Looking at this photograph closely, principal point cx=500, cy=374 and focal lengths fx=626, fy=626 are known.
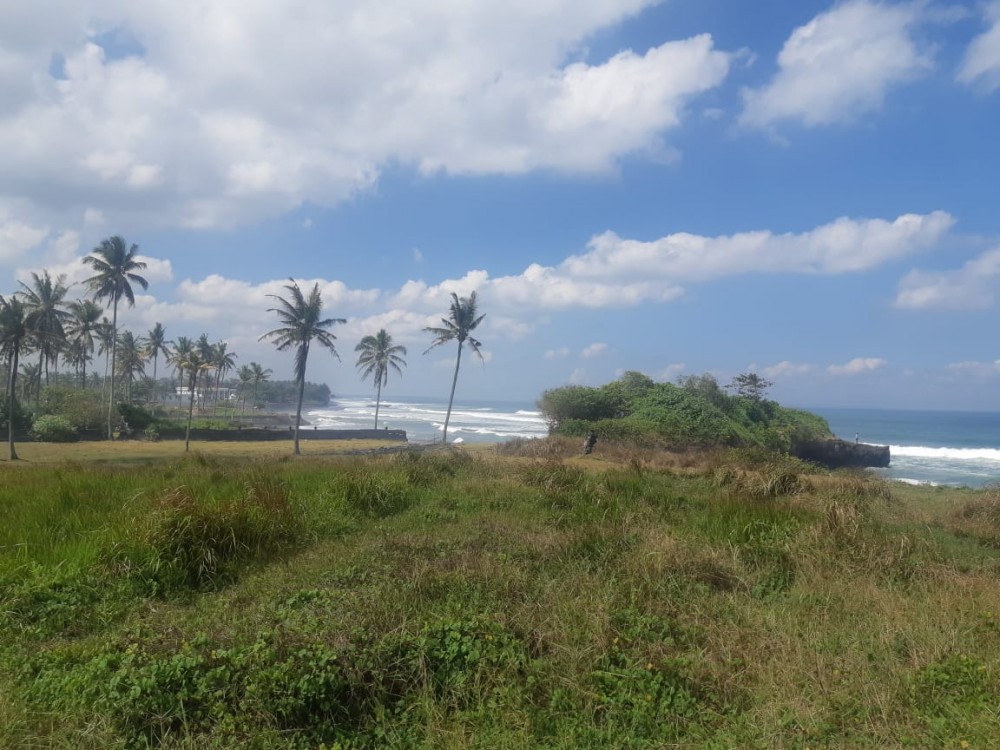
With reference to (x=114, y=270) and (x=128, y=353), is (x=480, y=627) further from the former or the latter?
(x=128, y=353)

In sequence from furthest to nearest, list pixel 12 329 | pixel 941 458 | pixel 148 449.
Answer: pixel 941 458 < pixel 148 449 < pixel 12 329

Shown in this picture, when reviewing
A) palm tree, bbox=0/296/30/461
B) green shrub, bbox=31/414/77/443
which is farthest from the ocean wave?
green shrub, bbox=31/414/77/443

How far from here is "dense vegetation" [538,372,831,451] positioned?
90.2ft

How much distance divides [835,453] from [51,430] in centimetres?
5122

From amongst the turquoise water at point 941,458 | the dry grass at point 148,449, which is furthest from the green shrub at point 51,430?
the turquoise water at point 941,458

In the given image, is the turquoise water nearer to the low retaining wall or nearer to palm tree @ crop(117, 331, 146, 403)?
the low retaining wall

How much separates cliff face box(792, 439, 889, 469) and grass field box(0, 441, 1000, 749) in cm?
3489

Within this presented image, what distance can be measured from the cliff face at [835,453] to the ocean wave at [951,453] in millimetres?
10413

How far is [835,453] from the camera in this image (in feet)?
132

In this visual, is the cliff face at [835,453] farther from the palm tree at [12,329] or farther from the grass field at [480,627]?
the palm tree at [12,329]

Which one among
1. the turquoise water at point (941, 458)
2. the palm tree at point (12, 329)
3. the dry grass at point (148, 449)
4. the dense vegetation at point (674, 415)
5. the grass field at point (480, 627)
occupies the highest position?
the palm tree at point (12, 329)

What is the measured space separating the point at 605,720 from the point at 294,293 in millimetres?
40526

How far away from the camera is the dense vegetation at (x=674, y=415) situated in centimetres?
2750

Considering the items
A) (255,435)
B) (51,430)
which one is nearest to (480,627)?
(51,430)
